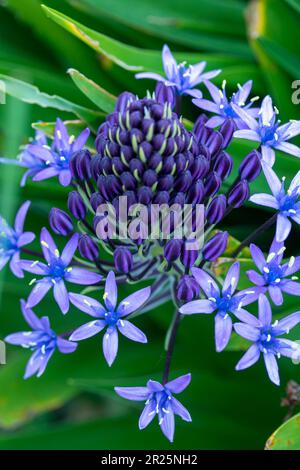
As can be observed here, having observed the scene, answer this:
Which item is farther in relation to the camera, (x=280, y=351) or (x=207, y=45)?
(x=207, y=45)

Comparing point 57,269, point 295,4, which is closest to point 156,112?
point 57,269

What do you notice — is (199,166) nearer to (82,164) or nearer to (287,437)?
(82,164)

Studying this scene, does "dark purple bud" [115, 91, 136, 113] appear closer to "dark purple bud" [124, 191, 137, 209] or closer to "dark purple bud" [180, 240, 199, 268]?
"dark purple bud" [124, 191, 137, 209]

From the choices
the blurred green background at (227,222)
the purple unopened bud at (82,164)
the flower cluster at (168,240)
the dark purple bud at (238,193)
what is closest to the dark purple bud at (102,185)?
the flower cluster at (168,240)

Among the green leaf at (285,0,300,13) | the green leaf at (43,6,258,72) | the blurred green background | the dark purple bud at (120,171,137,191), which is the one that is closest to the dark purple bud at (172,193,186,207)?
the dark purple bud at (120,171,137,191)

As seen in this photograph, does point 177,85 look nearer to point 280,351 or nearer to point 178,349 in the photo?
point 280,351
